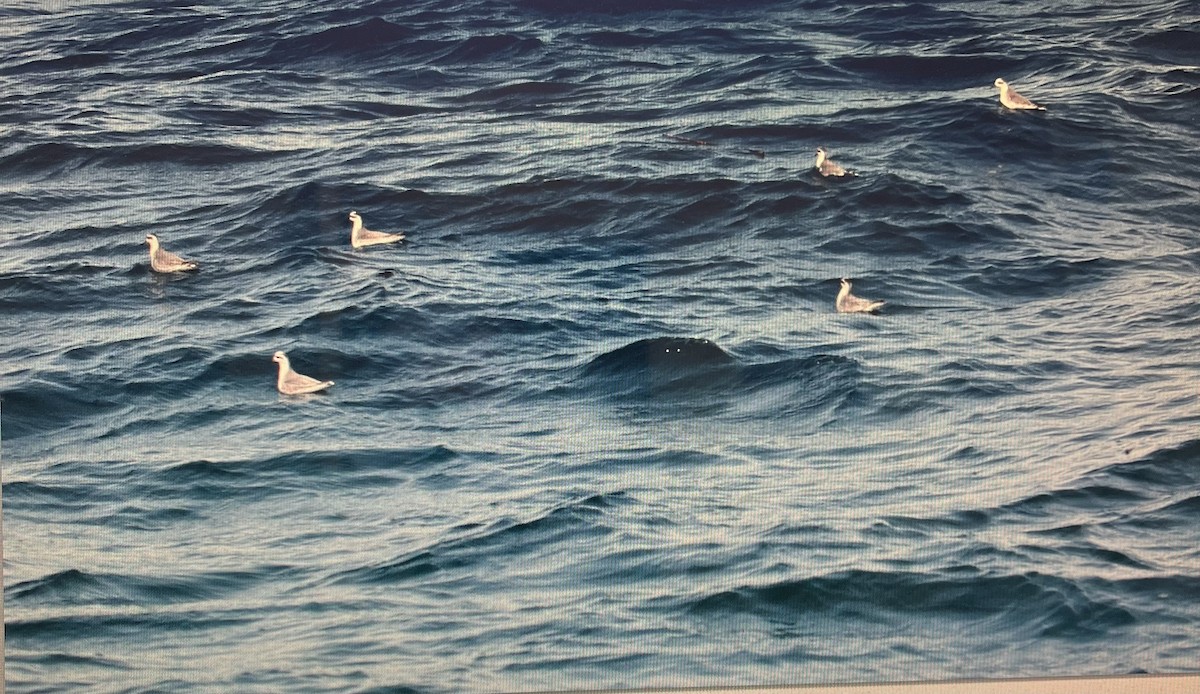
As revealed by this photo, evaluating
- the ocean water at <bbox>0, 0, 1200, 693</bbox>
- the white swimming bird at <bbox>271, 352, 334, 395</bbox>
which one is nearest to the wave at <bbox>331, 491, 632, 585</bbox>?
the ocean water at <bbox>0, 0, 1200, 693</bbox>

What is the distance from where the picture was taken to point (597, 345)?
10.7ft

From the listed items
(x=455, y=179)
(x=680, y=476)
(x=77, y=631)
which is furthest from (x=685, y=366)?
(x=77, y=631)

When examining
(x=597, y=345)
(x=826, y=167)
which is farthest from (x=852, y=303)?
(x=597, y=345)

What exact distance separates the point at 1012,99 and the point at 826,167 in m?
0.47

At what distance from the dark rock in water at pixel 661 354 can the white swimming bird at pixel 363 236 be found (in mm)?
540

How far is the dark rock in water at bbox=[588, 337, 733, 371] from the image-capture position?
325cm

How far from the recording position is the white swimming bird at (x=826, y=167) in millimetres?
3369

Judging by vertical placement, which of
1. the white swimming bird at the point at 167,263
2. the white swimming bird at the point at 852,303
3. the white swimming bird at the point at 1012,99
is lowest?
the white swimming bird at the point at 852,303

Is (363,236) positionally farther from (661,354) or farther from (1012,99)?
(1012,99)

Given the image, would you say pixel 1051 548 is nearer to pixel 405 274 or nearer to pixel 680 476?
pixel 680 476

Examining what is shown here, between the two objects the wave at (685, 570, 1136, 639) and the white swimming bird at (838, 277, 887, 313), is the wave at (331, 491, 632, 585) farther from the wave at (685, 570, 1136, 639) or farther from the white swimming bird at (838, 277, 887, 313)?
the white swimming bird at (838, 277, 887, 313)

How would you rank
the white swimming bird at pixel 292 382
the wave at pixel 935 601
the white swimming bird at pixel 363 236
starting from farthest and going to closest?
1. the white swimming bird at pixel 363 236
2. the white swimming bird at pixel 292 382
3. the wave at pixel 935 601

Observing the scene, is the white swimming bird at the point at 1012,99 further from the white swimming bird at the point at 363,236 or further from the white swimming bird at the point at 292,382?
the white swimming bird at the point at 292,382

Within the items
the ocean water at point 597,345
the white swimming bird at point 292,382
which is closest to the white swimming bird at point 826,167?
the ocean water at point 597,345
